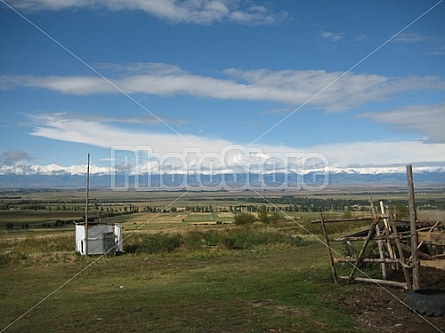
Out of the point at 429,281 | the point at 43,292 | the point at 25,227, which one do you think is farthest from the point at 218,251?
the point at 25,227

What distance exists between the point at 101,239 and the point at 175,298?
51.1ft

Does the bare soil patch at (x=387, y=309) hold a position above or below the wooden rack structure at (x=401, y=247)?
below

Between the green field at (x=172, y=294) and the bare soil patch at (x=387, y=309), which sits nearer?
the bare soil patch at (x=387, y=309)

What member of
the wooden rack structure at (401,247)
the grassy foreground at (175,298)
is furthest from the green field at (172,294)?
the wooden rack structure at (401,247)

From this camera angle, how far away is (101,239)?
88.1ft

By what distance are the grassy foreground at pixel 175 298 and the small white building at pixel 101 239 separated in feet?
14.6

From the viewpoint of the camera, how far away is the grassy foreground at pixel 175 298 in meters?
9.49

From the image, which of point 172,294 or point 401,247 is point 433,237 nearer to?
point 401,247

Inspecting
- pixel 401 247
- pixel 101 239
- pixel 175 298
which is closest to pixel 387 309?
pixel 401 247

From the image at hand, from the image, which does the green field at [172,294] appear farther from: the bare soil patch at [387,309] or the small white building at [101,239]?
the small white building at [101,239]

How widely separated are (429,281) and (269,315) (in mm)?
5642

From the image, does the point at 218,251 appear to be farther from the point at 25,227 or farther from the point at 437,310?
the point at 25,227

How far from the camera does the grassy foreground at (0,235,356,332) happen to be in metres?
9.49

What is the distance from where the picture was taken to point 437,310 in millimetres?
9141
